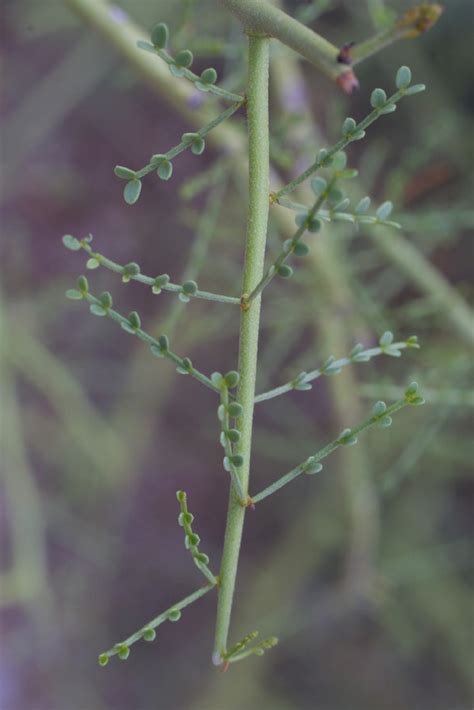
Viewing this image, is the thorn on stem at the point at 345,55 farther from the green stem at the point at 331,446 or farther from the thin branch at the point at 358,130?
the green stem at the point at 331,446

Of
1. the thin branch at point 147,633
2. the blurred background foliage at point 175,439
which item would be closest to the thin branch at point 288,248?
the thin branch at point 147,633

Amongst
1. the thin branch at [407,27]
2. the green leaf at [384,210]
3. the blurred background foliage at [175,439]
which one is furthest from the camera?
the blurred background foliage at [175,439]

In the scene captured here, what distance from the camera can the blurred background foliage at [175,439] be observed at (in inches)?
55.4

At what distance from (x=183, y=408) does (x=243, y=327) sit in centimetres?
139

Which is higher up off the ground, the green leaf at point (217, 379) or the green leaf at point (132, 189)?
the green leaf at point (132, 189)

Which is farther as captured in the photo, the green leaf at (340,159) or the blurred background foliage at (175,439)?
the blurred background foliage at (175,439)

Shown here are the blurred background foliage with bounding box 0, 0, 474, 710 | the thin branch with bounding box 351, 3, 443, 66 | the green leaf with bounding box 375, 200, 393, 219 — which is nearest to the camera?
the thin branch with bounding box 351, 3, 443, 66

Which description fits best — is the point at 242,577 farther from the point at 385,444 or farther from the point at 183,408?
the point at 385,444

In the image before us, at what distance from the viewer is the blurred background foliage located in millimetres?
1407

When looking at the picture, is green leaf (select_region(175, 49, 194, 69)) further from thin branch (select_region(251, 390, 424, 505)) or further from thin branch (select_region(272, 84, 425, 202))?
thin branch (select_region(251, 390, 424, 505))

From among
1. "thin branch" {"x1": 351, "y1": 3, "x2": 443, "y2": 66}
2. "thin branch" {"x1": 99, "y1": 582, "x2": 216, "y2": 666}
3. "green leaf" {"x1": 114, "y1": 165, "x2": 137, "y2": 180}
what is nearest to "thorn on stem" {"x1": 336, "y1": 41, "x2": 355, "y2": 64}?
"thin branch" {"x1": 351, "y1": 3, "x2": 443, "y2": 66}

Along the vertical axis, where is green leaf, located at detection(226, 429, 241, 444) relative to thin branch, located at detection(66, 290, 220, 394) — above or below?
below

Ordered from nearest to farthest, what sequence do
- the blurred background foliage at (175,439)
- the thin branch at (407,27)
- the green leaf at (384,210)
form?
1. the thin branch at (407,27)
2. the green leaf at (384,210)
3. the blurred background foliage at (175,439)

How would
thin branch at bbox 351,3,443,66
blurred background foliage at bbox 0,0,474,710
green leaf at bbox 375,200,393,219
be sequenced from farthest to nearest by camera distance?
blurred background foliage at bbox 0,0,474,710 < green leaf at bbox 375,200,393,219 < thin branch at bbox 351,3,443,66
